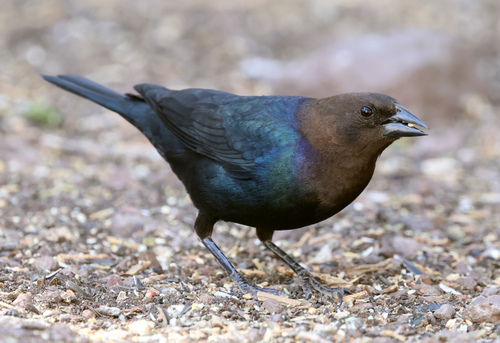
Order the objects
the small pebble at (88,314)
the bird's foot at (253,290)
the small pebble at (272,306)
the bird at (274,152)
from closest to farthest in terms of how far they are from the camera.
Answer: the small pebble at (88,314), the small pebble at (272,306), the bird at (274,152), the bird's foot at (253,290)

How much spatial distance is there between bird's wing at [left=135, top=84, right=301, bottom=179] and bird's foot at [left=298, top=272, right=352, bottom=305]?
0.78m

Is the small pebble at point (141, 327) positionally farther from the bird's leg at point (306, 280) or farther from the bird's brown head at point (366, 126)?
the bird's brown head at point (366, 126)

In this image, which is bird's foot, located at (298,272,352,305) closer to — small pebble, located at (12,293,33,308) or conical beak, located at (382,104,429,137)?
conical beak, located at (382,104,429,137)

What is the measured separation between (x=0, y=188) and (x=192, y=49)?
14.0 feet

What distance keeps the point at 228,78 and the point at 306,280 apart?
16.0ft

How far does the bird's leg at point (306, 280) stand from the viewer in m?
4.05

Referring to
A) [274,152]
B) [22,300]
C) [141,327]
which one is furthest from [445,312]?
[22,300]

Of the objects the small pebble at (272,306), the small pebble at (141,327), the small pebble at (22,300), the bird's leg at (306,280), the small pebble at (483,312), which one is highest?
the bird's leg at (306,280)

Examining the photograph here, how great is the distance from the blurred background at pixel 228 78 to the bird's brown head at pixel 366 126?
73.2 inches

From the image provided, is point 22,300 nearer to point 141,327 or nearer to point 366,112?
point 141,327

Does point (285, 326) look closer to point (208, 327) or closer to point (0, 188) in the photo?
point (208, 327)

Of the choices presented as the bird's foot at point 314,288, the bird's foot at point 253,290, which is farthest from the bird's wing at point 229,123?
the bird's foot at point 314,288

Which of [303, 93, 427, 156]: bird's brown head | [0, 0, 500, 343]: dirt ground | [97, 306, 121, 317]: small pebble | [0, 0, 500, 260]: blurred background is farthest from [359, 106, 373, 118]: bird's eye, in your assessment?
[0, 0, 500, 260]: blurred background

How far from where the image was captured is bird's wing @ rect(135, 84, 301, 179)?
399 cm
